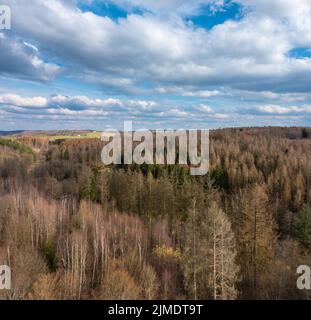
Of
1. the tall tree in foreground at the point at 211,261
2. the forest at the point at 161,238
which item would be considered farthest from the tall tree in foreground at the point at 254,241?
the tall tree in foreground at the point at 211,261

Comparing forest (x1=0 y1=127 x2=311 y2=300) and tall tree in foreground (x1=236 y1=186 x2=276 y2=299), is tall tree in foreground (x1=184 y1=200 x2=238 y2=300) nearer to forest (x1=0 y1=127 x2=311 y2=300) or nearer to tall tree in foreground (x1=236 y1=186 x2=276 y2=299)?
forest (x1=0 y1=127 x2=311 y2=300)

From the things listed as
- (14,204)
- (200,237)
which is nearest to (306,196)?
(200,237)

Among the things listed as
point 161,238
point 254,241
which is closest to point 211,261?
Answer: point 254,241

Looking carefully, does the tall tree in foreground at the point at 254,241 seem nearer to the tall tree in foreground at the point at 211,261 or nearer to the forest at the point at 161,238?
the forest at the point at 161,238

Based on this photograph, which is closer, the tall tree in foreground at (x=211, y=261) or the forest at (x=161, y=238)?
the tall tree in foreground at (x=211, y=261)
